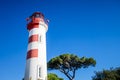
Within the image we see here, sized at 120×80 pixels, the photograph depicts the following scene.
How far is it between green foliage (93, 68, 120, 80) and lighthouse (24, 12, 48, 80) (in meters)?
10.1

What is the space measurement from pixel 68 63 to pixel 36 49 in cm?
1478

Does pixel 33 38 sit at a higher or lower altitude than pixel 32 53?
higher

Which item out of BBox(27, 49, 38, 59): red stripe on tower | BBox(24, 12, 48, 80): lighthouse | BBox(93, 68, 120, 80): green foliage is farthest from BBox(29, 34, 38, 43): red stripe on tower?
BBox(93, 68, 120, 80): green foliage

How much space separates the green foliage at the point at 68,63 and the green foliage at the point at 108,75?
22.0ft

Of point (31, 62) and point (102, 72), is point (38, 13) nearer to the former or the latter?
point (31, 62)

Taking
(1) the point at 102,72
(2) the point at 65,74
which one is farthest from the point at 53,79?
(1) the point at 102,72

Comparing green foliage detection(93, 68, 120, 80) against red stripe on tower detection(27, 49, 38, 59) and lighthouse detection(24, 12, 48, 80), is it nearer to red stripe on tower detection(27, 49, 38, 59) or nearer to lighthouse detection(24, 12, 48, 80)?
lighthouse detection(24, 12, 48, 80)

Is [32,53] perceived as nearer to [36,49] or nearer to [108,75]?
[36,49]

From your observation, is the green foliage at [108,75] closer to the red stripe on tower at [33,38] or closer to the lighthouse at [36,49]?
the lighthouse at [36,49]

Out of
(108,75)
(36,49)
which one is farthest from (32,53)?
(108,75)

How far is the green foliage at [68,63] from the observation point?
3709 centimetres

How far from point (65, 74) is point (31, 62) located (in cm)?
1477

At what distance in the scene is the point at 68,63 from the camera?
37.5 m

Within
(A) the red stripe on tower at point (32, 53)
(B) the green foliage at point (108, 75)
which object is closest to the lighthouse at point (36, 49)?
(A) the red stripe on tower at point (32, 53)
